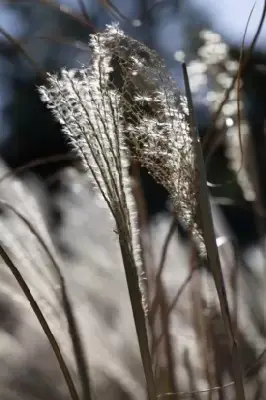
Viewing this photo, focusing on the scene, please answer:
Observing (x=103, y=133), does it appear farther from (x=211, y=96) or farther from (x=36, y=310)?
(x=211, y=96)

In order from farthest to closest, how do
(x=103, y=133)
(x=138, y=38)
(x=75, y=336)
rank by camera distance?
(x=138, y=38) < (x=75, y=336) < (x=103, y=133)

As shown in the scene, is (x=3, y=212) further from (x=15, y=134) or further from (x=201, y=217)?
(x=15, y=134)

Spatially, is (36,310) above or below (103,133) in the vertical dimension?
below

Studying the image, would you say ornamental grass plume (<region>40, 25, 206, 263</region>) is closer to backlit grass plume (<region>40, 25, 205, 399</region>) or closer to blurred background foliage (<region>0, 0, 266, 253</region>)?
backlit grass plume (<region>40, 25, 205, 399</region>)

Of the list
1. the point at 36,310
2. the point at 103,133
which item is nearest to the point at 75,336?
the point at 36,310

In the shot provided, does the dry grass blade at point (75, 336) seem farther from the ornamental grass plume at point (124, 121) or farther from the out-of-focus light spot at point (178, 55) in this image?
the out-of-focus light spot at point (178, 55)

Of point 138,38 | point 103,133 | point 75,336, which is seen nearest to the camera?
point 103,133

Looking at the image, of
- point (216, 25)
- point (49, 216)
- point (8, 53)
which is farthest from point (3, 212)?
point (216, 25)

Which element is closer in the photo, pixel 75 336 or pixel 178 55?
pixel 75 336
